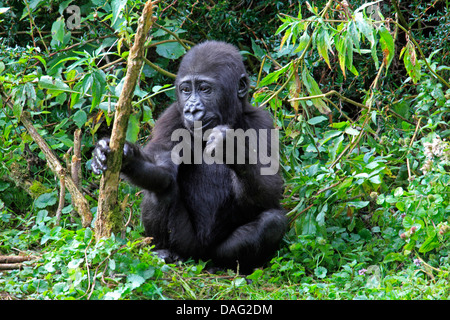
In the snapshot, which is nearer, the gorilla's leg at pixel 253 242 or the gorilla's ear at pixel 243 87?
the gorilla's leg at pixel 253 242

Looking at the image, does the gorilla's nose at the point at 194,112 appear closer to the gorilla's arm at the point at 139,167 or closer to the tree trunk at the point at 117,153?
the gorilla's arm at the point at 139,167

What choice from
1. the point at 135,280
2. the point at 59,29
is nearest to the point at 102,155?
the point at 135,280

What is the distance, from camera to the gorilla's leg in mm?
4539

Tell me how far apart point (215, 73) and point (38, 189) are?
1926 millimetres

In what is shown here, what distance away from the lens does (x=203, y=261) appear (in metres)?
4.73

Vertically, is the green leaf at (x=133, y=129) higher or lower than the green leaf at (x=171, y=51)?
lower

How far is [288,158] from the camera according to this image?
545 centimetres

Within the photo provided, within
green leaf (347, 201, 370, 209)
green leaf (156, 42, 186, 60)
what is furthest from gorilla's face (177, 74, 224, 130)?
green leaf (156, 42, 186, 60)

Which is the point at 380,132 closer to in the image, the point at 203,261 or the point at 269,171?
the point at 269,171

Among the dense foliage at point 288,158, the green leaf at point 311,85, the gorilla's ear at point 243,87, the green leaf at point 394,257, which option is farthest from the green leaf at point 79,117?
the green leaf at point 394,257

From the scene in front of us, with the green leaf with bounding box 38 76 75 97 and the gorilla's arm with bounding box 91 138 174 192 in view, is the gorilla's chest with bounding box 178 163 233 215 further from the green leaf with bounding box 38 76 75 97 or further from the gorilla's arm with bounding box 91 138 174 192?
the green leaf with bounding box 38 76 75 97

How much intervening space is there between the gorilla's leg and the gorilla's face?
0.80 metres

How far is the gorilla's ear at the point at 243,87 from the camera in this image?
15.5 ft

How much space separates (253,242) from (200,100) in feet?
3.58
